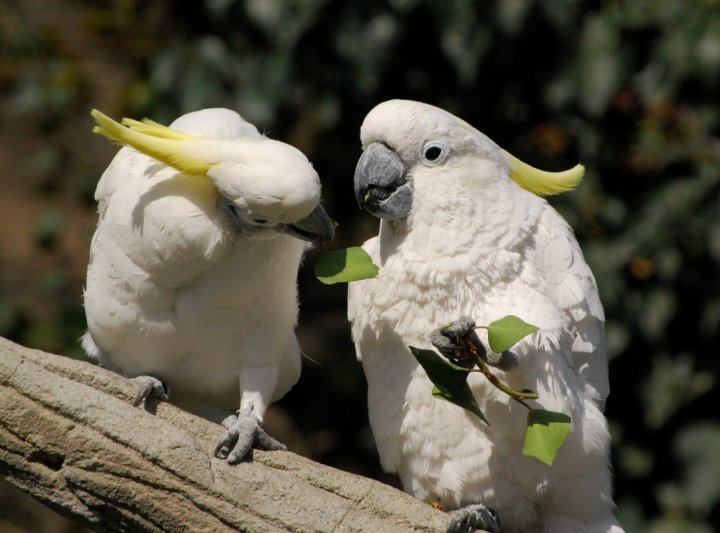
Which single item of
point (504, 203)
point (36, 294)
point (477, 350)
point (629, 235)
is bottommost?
point (36, 294)

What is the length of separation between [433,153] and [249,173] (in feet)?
1.35

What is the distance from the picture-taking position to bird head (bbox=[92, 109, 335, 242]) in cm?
242

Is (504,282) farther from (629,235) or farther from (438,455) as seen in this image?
(629,235)

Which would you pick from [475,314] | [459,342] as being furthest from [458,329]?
[475,314]

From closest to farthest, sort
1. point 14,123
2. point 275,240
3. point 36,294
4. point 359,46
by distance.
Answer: point 275,240 < point 359,46 < point 36,294 < point 14,123

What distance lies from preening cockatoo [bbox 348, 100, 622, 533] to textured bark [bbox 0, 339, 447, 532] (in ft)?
0.56

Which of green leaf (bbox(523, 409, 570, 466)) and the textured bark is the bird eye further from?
the textured bark

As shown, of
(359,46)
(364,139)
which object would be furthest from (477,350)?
(359,46)

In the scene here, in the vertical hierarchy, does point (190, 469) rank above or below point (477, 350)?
below

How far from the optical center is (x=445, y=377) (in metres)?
2.29

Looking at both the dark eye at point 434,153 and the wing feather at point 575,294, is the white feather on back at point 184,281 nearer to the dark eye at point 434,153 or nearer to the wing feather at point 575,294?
the dark eye at point 434,153

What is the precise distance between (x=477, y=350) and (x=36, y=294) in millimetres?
2754

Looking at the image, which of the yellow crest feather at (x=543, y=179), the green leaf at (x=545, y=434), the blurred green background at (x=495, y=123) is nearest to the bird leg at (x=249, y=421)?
the green leaf at (x=545, y=434)

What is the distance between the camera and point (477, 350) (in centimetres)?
230
